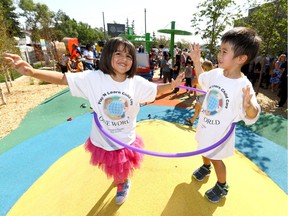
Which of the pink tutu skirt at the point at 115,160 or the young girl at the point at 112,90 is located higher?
the young girl at the point at 112,90

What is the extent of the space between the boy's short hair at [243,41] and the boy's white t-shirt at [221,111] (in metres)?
0.30

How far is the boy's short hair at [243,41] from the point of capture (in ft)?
7.07

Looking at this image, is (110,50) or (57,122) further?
(57,122)

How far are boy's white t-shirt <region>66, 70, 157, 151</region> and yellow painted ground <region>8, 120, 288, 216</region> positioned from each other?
0.90 meters

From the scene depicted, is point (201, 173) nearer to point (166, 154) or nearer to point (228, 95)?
point (166, 154)

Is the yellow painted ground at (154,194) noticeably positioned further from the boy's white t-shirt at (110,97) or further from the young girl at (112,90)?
the boy's white t-shirt at (110,97)

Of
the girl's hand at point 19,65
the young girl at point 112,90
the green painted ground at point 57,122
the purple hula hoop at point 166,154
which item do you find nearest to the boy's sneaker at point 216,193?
the purple hula hoop at point 166,154

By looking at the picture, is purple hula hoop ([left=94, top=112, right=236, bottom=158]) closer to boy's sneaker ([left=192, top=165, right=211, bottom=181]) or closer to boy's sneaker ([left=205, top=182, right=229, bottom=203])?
boy's sneaker ([left=205, top=182, right=229, bottom=203])

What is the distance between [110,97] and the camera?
222 centimetres

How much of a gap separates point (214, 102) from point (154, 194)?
149 cm

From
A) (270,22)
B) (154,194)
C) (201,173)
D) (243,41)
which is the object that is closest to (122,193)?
(154,194)

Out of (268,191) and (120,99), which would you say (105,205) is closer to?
(120,99)

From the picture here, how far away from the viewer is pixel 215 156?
2.50m

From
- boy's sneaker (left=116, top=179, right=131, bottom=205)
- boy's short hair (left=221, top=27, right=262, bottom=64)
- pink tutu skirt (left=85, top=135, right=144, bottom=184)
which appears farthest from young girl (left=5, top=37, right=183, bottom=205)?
boy's short hair (left=221, top=27, right=262, bottom=64)
